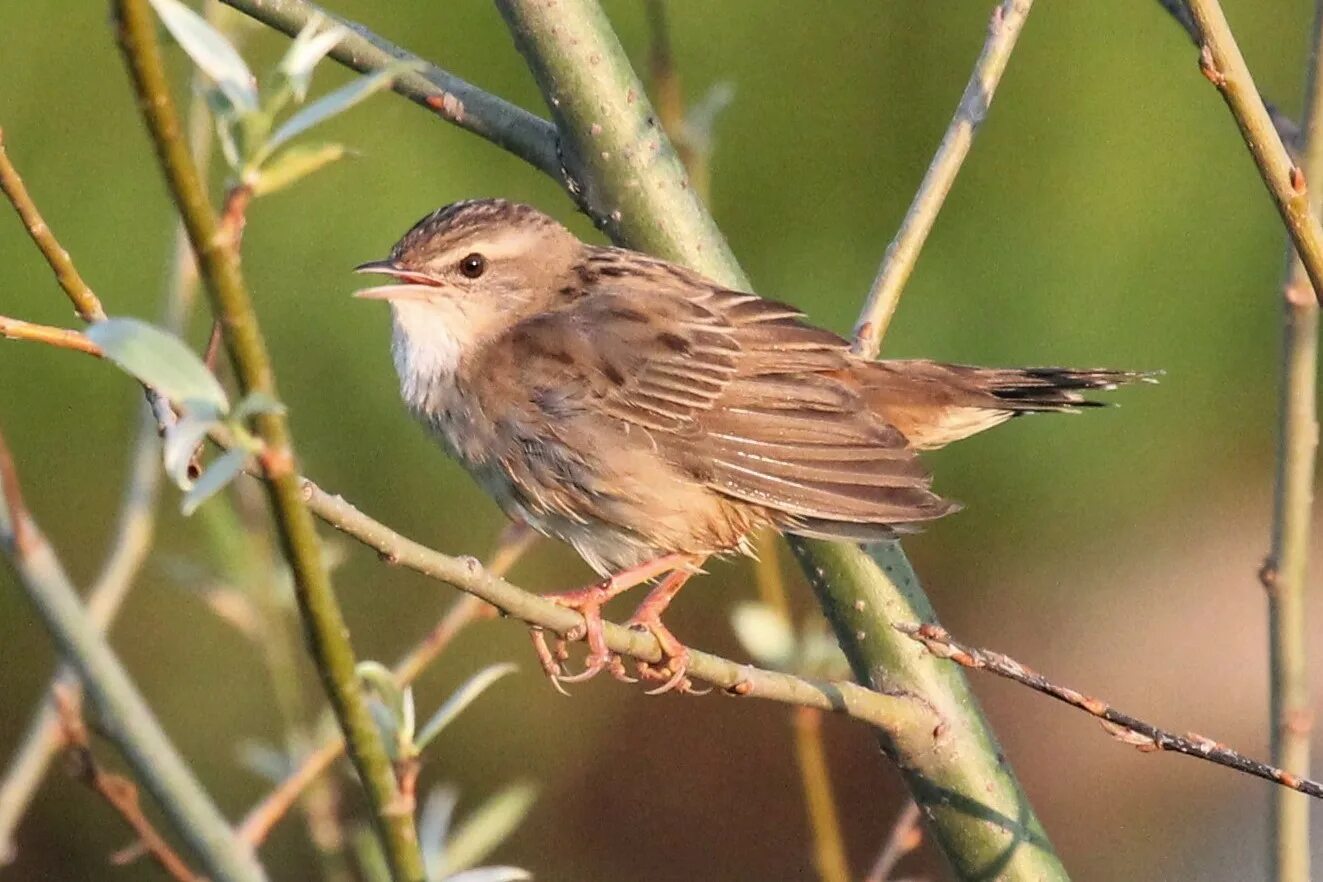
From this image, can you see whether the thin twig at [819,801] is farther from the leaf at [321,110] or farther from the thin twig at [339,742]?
the leaf at [321,110]

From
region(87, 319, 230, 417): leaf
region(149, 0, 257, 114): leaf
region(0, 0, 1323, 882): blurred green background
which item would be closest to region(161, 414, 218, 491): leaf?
region(87, 319, 230, 417): leaf

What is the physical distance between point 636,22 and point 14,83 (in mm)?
2171

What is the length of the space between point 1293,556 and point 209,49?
1962 mm

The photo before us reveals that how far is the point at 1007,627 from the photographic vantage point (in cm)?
700

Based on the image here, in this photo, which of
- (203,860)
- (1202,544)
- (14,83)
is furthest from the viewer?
(1202,544)

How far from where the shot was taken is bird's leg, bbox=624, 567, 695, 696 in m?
2.98

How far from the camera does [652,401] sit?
384cm

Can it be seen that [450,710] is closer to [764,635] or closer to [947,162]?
[764,635]

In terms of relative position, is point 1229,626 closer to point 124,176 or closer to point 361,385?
point 361,385

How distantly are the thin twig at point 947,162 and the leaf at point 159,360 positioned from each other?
192cm

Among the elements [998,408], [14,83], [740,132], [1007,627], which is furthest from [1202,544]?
[14,83]

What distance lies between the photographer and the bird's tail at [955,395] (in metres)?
3.81

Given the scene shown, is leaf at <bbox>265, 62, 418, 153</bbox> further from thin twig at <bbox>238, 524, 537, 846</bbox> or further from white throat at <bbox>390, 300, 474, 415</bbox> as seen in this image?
white throat at <bbox>390, 300, 474, 415</bbox>

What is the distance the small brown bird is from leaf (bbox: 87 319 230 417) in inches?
80.2
